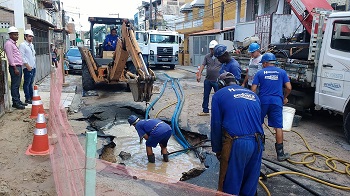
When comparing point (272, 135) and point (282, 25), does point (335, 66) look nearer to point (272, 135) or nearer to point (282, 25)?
point (272, 135)

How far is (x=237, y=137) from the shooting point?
2.80m

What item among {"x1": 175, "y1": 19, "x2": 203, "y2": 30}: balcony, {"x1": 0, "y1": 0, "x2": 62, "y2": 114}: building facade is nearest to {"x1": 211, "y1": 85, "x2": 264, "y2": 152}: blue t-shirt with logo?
{"x1": 0, "y1": 0, "x2": 62, "y2": 114}: building facade

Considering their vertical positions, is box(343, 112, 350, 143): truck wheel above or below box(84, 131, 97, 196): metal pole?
below

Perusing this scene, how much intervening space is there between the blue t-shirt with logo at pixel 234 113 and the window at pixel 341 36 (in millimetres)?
4006

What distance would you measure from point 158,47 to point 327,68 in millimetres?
15903

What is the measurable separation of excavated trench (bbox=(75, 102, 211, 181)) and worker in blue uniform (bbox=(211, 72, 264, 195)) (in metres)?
1.38

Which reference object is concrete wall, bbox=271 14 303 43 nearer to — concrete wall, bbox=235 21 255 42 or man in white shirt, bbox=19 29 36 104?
concrete wall, bbox=235 21 255 42

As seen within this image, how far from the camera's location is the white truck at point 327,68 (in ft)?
19.0

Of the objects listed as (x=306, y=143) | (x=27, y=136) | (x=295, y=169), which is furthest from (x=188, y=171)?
(x=27, y=136)

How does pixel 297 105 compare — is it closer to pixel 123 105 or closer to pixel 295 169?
Answer: pixel 295 169

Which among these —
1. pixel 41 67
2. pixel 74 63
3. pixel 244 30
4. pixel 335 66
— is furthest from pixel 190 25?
pixel 335 66

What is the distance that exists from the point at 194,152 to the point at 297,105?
11.1 feet

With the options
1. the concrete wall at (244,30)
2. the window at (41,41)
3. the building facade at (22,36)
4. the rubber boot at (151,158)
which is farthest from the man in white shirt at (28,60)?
the concrete wall at (244,30)

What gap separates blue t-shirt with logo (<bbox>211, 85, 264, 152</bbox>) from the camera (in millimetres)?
2799
